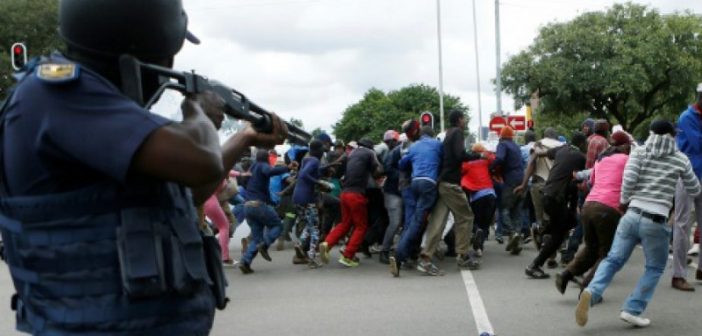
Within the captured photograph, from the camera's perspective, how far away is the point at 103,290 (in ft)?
6.24

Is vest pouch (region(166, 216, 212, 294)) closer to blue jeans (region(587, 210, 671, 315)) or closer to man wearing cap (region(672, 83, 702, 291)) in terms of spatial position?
blue jeans (region(587, 210, 671, 315))

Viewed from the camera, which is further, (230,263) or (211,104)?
(230,263)

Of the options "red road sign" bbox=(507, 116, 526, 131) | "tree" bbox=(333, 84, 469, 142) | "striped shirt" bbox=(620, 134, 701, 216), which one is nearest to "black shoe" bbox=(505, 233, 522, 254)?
"striped shirt" bbox=(620, 134, 701, 216)

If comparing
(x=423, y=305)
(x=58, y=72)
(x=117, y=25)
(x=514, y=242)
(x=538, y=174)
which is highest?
(x=117, y=25)

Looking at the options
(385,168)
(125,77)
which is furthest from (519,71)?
(125,77)

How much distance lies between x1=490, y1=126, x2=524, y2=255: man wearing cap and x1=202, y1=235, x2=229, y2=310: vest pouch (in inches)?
380

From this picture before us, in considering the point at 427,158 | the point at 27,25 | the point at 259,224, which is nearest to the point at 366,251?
the point at 259,224

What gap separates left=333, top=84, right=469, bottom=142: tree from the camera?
8512 cm

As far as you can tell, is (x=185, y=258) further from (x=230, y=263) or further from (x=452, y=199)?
(x=230, y=263)

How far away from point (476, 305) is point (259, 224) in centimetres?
402

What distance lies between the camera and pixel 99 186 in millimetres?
1911

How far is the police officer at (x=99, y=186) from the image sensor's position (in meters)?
1.83

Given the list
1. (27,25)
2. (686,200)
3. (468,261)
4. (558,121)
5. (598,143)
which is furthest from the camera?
(558,121)

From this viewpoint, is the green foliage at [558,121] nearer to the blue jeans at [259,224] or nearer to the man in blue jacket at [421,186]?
the blue jeans at [259,224]
